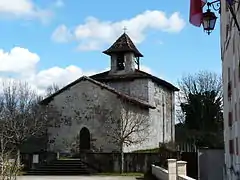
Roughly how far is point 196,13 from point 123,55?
144 feet

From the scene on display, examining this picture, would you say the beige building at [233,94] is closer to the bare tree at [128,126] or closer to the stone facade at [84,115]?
the bare tree at [128,126]

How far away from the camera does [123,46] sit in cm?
5728

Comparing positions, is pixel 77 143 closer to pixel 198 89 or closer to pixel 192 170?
pixel 192 170

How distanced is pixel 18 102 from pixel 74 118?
53.8 ft

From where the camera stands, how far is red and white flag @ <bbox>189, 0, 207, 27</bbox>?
13.9 meters

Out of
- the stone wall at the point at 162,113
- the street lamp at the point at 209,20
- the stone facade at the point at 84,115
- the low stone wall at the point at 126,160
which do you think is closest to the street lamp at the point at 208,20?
the street lamp at the point at 209,20

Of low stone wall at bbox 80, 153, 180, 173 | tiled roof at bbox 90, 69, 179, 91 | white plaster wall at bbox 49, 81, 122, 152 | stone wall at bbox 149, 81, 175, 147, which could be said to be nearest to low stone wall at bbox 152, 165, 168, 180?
low stone wall at bbox 80, 153, 180, 173

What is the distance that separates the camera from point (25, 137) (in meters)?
48.6

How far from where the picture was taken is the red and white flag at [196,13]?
13.9 m

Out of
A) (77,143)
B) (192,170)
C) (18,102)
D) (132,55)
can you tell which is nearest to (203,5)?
(192,170)

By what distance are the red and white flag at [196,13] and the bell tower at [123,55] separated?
42458 mm

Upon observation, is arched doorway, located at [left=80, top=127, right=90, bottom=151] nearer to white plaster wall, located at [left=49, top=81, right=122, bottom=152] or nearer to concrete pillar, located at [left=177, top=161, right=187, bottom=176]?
white plaster wall, located at [left=49, top=81, right=122, bottom=152]

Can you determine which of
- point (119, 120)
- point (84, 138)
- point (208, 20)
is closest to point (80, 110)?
point (84, 138)

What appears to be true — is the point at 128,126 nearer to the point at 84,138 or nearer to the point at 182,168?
the point at 84,138
